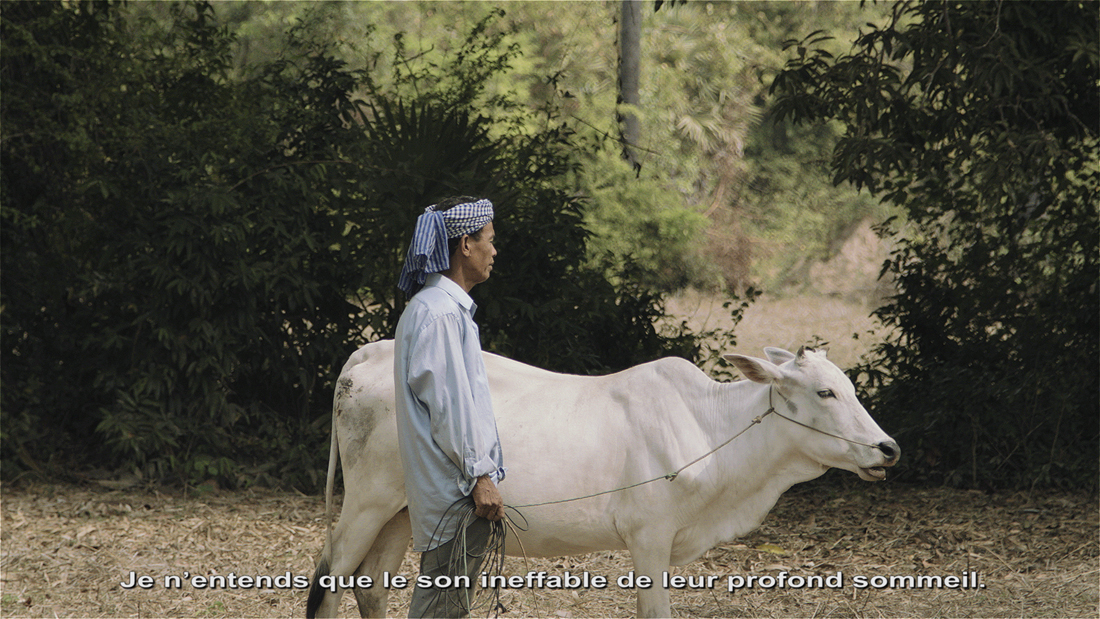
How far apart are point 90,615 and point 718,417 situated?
10.3 ft

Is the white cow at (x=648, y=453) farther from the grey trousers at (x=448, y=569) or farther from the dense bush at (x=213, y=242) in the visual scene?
the dense bush at (x=213, y=242)

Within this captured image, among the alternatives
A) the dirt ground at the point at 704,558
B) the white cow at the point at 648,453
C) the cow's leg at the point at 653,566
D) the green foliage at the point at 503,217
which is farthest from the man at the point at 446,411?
the green foliage at the point at 503,217

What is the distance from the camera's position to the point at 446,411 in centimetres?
290

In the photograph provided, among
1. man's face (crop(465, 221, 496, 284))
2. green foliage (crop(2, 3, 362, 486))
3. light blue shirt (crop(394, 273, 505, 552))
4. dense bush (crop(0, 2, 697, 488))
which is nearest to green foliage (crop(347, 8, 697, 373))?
dense bush (crop(0, 2, 697, 488))

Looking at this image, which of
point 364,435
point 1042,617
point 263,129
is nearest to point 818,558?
point 1042,617

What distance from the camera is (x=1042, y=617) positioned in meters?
4.62

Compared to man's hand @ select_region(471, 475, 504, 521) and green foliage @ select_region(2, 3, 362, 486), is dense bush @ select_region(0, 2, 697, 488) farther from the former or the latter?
man's hand @ select_region(471, 475, 504, 521)

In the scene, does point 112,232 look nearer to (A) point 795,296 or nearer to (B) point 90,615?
(B) point 90,615

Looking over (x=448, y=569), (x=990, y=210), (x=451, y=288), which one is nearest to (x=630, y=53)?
(x=990, y=210)

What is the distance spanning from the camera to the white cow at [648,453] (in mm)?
3564
